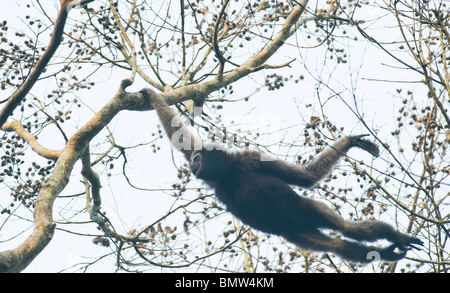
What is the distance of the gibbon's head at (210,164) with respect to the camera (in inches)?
305

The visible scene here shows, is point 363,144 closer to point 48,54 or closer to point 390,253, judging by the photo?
point 390,253

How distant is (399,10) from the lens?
21.5 feet

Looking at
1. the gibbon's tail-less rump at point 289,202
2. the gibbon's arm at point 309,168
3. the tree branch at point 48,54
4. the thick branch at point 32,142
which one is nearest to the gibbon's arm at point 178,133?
the gibbon's tail-less rump at point 289,202

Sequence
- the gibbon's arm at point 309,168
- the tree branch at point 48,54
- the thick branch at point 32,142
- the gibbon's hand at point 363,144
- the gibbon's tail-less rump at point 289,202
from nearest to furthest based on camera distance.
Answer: the tree branch at point 48,54 → the thick branch at point 32,142 → the gibbon's tail-less rump at point 289,202 → the gibbon's arm at point 309,168 → the gibbon's hand at point 363,144

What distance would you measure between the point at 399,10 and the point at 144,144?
5168 millimetres

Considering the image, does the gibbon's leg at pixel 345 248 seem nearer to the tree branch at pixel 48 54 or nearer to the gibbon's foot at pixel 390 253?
the gibbon's foot at pixel 390 253

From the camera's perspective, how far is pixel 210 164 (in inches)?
309

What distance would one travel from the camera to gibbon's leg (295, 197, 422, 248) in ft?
25.3

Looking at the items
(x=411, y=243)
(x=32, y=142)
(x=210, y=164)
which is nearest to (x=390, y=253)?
(x=411, y=243)

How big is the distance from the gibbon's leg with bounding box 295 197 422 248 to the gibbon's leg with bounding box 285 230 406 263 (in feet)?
0.48

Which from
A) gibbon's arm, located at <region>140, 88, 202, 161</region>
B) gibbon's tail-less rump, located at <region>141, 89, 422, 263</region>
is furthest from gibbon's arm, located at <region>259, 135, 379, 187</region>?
gibbon's arm, located at <region>140, 88, 202, 161</region>

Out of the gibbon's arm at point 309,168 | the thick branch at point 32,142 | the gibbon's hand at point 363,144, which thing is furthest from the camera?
the gibbon's hand at point 363,144
